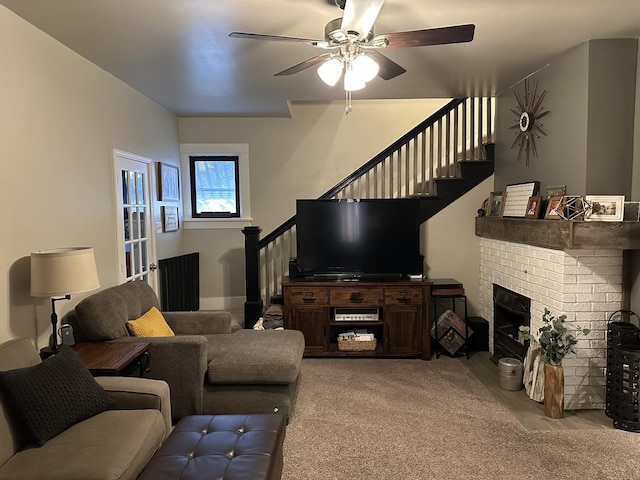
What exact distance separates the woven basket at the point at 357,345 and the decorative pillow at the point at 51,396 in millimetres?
2473

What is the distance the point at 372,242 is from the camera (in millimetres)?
4523

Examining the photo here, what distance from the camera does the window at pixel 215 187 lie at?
5.75 meters

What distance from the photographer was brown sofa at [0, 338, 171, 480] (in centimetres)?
176

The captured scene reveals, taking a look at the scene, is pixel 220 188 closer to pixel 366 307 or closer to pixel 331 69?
pixel 366 307

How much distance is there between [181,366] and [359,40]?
2261mm

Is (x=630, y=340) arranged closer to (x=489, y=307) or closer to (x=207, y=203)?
(x=489, y=307)

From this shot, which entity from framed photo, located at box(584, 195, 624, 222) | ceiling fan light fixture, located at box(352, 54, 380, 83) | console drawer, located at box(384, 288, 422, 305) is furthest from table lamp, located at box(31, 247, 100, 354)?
framed photo, located at box(584, 195, 624, 222)

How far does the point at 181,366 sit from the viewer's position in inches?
114

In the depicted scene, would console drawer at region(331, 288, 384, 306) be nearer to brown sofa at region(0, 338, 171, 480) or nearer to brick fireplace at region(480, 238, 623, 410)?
brick fireplace at region(480, 238, 623, 410)

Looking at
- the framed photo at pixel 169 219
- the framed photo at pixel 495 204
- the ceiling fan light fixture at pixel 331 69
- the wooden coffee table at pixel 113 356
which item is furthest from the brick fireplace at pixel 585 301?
the framed photo at pixel 169 219

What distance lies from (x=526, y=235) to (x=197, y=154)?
4019 mm

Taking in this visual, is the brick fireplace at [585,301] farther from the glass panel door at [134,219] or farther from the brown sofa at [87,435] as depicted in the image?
the glass panel door at [134,219]

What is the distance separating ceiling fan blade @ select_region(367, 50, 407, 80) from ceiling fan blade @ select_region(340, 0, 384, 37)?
349 millimetres

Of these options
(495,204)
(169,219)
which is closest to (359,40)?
(495,204)
